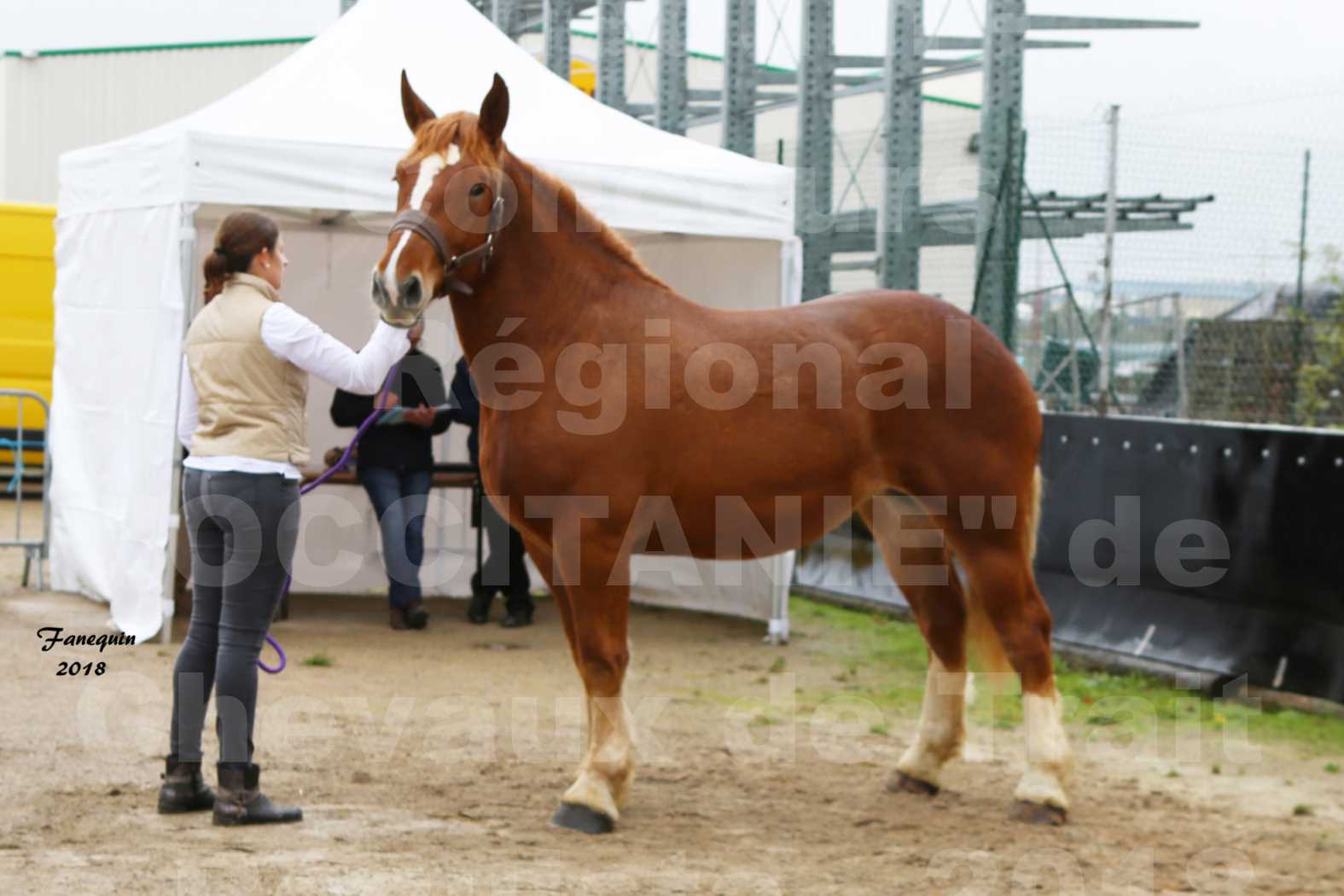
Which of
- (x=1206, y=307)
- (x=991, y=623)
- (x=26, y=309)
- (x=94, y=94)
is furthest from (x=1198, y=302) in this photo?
(x=94, y=94)

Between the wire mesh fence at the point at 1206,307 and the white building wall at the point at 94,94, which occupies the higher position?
the white building wall at the point at 94,94

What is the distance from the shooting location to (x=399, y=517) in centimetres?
770

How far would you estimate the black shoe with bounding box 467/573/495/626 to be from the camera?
797 centimetres

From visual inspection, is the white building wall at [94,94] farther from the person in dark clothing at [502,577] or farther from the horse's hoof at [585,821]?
the horse's hoof at [585,821]

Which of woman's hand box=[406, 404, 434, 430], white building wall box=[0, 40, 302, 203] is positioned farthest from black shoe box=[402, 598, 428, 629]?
white building wall box=[0, 40, 302, 203]

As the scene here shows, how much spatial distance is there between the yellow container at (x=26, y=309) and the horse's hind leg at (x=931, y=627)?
34.6ft

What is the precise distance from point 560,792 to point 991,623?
1.47m

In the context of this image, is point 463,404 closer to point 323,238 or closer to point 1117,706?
point 323,238

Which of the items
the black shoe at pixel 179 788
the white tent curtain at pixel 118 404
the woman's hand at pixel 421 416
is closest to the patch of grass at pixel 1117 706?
the woman's hand at pixel 421 416

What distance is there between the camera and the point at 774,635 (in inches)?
299

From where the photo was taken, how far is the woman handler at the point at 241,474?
399 cm

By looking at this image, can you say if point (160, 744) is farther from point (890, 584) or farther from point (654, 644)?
point (890, 584)

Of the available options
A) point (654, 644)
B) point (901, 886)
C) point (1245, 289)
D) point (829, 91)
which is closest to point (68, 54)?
point (829, 91)

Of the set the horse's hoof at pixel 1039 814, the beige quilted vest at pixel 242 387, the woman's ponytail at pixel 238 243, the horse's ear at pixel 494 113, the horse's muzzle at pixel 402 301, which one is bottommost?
the horse's hoof at pixel 1039 814
